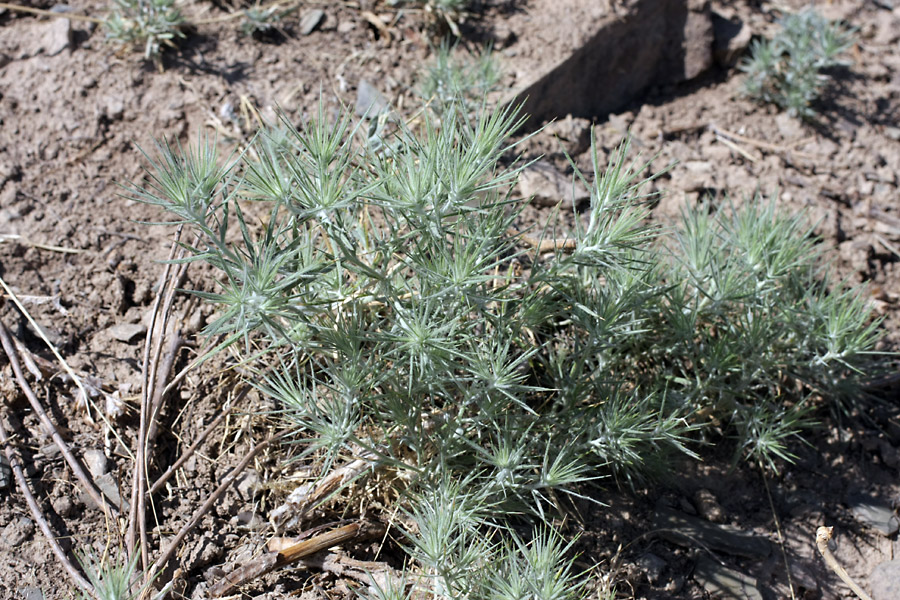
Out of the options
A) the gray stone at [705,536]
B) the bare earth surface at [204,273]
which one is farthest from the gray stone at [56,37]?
the gray stone at [705,536]

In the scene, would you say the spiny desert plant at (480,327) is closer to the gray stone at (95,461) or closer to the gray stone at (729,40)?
the gray stone at (95,461)

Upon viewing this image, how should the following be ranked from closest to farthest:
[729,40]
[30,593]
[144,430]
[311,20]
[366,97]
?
[30,593]
[144,430]
[366,97]
[311,20]
[729,40]

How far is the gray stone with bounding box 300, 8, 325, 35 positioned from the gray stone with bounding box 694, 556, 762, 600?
316cm

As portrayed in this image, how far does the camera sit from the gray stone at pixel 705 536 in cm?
274

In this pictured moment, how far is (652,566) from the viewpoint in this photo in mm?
2648

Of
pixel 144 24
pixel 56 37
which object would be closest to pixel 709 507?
pixel 144 24

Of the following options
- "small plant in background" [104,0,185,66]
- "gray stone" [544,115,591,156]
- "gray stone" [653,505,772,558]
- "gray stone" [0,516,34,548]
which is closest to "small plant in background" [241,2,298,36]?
"small plant in background" [104,0,185,66]

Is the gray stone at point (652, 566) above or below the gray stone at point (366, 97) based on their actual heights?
below

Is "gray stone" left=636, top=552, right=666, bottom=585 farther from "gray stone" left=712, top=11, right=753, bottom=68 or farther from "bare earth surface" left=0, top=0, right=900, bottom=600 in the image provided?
"gray stone" left=712, top=11, right=753, bottom=68

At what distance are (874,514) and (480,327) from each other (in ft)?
5.99

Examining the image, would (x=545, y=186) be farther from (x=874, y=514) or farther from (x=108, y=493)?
(x=108, y=493)

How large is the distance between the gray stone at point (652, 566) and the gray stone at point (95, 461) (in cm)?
191

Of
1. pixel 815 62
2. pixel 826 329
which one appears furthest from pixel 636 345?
pixel 815 62

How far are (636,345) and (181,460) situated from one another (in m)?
1.69
